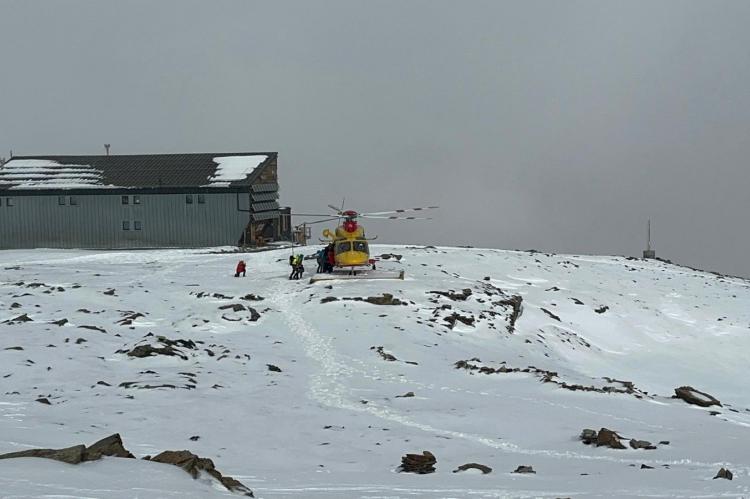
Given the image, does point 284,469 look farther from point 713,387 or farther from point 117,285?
point 117,285

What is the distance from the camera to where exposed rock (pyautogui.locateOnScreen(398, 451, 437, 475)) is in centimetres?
1016

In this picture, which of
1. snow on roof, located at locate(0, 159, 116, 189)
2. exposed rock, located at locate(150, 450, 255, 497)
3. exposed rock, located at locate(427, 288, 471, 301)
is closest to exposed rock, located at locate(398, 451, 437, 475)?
exposed rock, located at locate(150, 450, 255, 497)

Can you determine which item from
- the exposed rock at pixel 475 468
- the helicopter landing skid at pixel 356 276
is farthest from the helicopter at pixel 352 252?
the exposed rock at pixel 475 468

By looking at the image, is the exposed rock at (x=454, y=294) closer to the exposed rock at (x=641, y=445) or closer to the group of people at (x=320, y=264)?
the group of people at (x=320, y=264)

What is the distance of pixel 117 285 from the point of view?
33.2 metres

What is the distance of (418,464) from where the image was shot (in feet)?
33.7

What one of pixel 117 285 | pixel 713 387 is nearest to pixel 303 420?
pixel 713 387

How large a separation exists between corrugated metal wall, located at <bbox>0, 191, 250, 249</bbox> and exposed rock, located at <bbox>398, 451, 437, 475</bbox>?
158 ft

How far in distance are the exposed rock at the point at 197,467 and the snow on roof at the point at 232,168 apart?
49.9 metres

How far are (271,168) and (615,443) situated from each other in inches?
2152

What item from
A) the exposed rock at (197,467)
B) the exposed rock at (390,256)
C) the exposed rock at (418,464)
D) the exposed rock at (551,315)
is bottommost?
the exposed rock at (551,315)

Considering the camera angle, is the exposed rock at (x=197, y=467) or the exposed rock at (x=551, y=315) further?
the exposed rock at (x=551, y=315)

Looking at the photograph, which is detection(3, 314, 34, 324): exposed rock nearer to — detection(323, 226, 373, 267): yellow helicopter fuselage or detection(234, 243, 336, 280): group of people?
detection(234, 243, 336, 280): group of people

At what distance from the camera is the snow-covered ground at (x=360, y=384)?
9.40 metres
